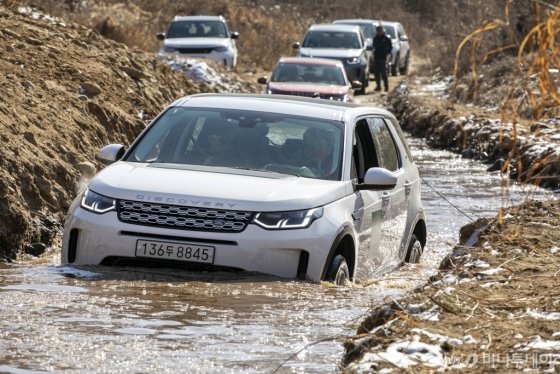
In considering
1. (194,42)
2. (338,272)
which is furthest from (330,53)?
(338,272)

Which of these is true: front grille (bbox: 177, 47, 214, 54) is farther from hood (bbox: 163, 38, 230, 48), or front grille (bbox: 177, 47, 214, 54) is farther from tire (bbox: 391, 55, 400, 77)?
tire (bbox: 391, 55, 400, 77)

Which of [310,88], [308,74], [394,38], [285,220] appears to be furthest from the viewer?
[394,38]

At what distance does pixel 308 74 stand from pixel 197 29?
449 inches

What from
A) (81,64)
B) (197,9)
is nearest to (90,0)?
(197,9)

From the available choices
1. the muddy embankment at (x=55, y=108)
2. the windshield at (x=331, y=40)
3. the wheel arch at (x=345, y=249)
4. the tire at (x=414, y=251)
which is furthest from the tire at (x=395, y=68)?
the wheel arch at (x=345, y=249)

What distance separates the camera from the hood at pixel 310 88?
27250mm

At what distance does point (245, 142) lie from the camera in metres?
10.4

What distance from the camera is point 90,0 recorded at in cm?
5378

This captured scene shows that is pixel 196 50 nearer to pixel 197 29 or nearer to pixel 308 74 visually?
pixel 197 29

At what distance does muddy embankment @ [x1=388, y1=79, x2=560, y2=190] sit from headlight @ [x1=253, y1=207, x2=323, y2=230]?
9.42 m

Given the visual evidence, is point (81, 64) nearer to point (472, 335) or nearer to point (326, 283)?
point (326, 283)

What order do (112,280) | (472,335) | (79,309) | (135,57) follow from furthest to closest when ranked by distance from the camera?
1. (135,57)
2. (112,280)
3. (79,309)
4. (472,335)

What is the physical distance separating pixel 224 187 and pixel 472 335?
3.03 metres

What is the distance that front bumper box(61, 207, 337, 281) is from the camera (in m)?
9.07
